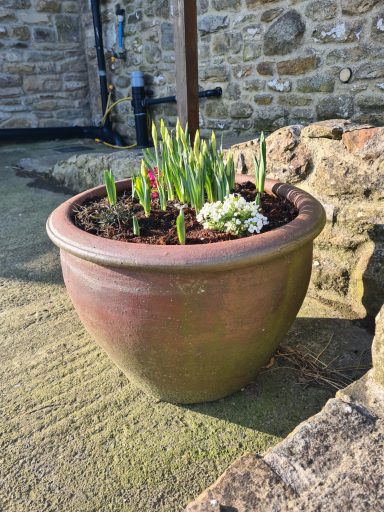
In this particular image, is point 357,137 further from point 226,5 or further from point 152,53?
point 152,53

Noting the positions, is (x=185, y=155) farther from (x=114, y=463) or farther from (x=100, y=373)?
(x=114, y=463)

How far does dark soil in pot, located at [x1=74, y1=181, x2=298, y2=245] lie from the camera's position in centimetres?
156

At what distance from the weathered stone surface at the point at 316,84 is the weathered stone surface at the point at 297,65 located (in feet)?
0.26

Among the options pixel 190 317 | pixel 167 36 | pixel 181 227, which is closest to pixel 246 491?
pixel 190 317

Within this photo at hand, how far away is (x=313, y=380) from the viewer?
5.89 ft

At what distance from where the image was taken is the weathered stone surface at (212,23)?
4305 mm

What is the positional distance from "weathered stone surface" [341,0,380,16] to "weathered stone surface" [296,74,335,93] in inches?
19.1

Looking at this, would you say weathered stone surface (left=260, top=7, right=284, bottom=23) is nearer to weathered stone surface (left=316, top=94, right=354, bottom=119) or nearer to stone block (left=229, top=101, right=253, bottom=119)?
stone block (left=229, top=101, right=253, bottom=119)

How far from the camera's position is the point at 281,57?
12.9ft

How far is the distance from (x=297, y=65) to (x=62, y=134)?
4141 millimetres

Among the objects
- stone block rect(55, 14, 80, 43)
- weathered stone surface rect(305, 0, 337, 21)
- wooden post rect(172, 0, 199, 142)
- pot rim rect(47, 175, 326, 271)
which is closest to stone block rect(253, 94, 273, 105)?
weathered stone surface rect(305, 0, 337, 21)

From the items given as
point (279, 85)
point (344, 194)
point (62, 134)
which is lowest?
point (62, 134)

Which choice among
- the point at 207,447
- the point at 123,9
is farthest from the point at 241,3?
the point at 207,447

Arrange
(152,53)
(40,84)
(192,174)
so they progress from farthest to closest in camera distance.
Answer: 1. (40,84)
2. (152,53)
3. (192,174)
